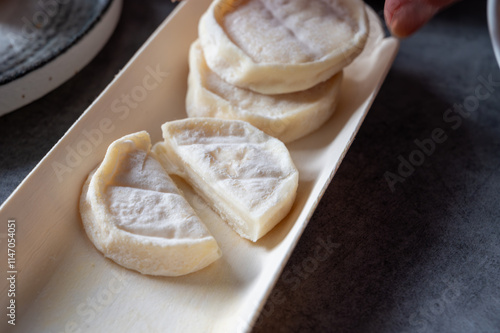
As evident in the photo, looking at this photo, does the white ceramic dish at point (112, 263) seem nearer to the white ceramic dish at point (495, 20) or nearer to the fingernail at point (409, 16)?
the fingernail at point (409, 16)

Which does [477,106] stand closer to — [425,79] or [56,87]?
[425,79]

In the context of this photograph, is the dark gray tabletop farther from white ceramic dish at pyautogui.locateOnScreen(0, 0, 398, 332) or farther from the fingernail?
the fingernail

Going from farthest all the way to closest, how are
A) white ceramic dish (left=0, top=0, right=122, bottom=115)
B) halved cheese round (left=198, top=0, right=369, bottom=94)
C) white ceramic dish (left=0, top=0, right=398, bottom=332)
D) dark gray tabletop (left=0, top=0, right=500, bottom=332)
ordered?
white ceramic dish (left=0, top=0, right=122, bottom=115)
halved cheese round (left=198, top=0, right=369, bottom=94)
dark gray tabletop (left=0, top=0, right=500, bottom=332)
white ceramic dish (left=0, top=0, right=398, bottom=332)

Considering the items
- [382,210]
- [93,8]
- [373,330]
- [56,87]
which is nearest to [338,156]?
[382,210]

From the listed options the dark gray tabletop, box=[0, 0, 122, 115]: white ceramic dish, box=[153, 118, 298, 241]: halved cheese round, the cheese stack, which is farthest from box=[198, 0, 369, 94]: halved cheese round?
box=[0, 0, 122, 115]: white ceramic dish

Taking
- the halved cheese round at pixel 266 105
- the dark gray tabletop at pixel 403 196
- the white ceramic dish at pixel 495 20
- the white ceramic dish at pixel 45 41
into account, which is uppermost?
the white ceramic dish at pixel 45 41

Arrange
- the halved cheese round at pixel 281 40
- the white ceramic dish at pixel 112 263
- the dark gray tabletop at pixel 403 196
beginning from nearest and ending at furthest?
1. the white ceramic dish at pixel 112 263
2. the dark gray tabletop at pixel 403 196
3. the halved cheese round at pixel 281 40

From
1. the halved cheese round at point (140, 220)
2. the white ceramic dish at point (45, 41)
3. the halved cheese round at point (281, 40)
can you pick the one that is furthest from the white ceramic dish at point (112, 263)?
the white ceramic dish at point (45, 41)

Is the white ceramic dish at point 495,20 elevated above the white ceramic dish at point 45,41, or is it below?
below

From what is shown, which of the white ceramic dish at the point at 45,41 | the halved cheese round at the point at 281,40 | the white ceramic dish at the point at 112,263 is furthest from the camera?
the white ceramic dish at the point at 45,41
